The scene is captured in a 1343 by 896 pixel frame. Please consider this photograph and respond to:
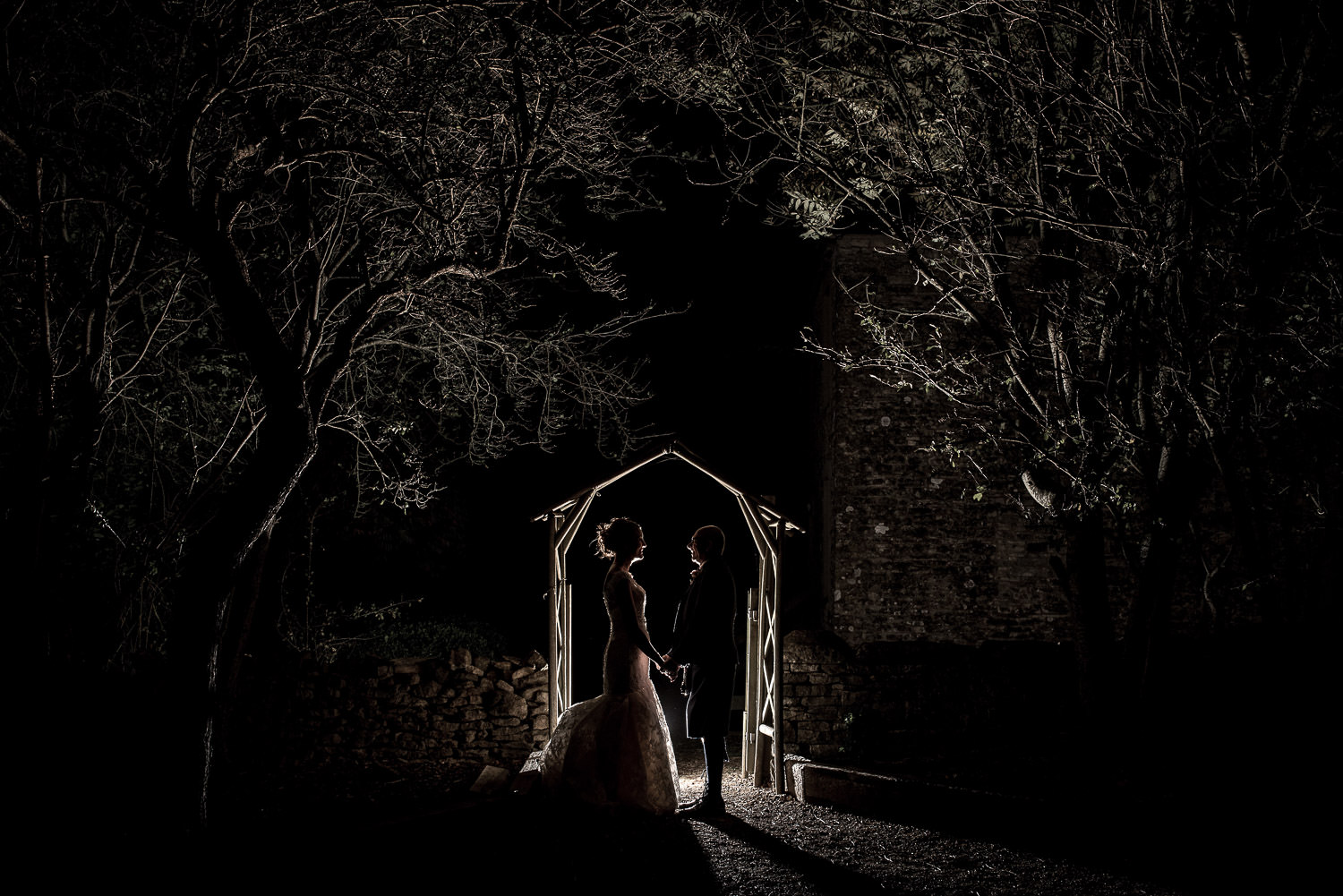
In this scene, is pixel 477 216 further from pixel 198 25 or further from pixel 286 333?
pixel 198 25

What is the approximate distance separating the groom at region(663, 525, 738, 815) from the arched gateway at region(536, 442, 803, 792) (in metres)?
0.88

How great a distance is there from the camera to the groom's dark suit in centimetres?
647

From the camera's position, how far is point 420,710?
32.6ft

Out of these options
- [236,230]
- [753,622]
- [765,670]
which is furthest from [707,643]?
[236,230]

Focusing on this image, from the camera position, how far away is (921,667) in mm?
9922

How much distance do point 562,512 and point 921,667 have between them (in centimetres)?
426

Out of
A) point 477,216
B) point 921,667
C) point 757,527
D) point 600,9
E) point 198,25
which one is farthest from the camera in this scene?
point 921,667

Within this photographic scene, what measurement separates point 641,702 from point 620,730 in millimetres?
246

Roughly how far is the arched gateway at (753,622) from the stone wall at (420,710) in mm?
1184

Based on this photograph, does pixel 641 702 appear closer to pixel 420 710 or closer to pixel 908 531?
pixel 420 710

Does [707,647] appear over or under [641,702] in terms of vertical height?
over

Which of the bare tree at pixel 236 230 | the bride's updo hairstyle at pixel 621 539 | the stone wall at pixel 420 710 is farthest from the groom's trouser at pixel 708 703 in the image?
the stone wall at pixel 420 710

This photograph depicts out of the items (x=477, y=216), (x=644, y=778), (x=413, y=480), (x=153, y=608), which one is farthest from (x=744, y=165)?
(x=153, y=608)

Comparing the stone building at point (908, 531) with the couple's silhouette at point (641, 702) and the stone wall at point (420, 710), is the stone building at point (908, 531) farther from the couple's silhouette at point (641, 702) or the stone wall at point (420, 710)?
the couple's silhouette at point (641, 702)
